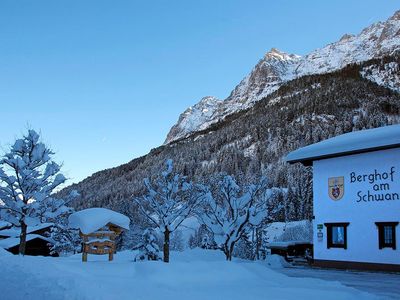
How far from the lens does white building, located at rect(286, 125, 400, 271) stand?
2320cm

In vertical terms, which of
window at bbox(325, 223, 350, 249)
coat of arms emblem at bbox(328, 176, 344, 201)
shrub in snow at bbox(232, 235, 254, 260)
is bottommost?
shrub in snow at bbox(232, 235, 254, 260)

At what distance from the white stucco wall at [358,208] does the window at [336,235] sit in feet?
0.71

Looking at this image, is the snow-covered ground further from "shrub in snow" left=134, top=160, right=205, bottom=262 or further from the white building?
the white building

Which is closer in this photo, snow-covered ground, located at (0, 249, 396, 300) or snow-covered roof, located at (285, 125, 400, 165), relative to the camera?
snow-covered ground, located at (0, 249, 396, 300)

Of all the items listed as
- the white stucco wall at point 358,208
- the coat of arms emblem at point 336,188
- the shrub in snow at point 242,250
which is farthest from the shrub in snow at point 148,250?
the shrub in snow at point 242,250

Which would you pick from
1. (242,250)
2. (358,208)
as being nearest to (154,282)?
(358,208)

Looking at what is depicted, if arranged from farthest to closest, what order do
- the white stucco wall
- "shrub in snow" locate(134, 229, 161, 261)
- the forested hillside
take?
1. the forested hillside
2. "shrub in snow" locate(134, 229, 161, 261)
3. the white stucco wall

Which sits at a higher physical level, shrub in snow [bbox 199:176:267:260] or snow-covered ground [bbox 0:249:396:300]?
shrub in snow [bbox 199:176:267:260]

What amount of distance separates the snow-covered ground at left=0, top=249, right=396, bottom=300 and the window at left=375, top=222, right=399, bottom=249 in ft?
29.0

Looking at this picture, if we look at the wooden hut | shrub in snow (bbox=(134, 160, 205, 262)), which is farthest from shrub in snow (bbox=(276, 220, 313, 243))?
the wooden hut

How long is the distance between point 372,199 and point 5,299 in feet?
63.7

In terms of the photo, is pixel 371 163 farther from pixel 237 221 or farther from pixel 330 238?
pixel 237 221

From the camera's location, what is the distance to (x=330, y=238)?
26062 mm

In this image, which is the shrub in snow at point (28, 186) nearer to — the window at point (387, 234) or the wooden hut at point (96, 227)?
the wooden hut at point (96, 227)
